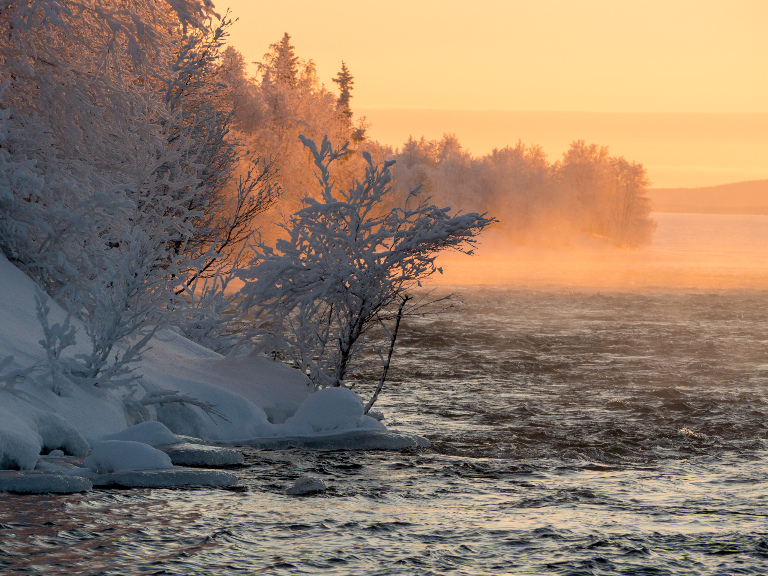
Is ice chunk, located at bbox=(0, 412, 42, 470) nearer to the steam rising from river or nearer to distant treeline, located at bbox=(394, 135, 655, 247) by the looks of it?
the steam rising from river

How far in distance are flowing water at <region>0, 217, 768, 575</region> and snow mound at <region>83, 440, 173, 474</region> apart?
64 cm

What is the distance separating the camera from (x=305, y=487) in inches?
406

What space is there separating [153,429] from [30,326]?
2592 millimetres

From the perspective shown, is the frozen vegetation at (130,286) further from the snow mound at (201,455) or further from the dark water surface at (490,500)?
the dark water surface at (490,500)

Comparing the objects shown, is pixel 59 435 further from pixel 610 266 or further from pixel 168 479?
pixel 610 266

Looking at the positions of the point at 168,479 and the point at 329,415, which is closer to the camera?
the point at 168,479

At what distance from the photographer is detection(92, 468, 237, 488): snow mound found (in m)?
9.88

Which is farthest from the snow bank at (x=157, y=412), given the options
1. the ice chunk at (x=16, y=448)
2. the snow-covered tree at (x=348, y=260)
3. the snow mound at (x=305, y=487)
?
the snow-covered tree at (x=348, y=260)

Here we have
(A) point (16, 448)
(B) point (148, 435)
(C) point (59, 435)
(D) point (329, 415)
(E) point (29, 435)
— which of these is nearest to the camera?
(A) point (16, 448)

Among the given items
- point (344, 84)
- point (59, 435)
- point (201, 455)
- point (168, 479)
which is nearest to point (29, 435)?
point (59, 435)

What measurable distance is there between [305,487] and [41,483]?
263 centimetres

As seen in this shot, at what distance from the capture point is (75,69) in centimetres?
1502

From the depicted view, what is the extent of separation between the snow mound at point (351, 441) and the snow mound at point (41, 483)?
3.63m

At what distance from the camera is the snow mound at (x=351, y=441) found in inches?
513
